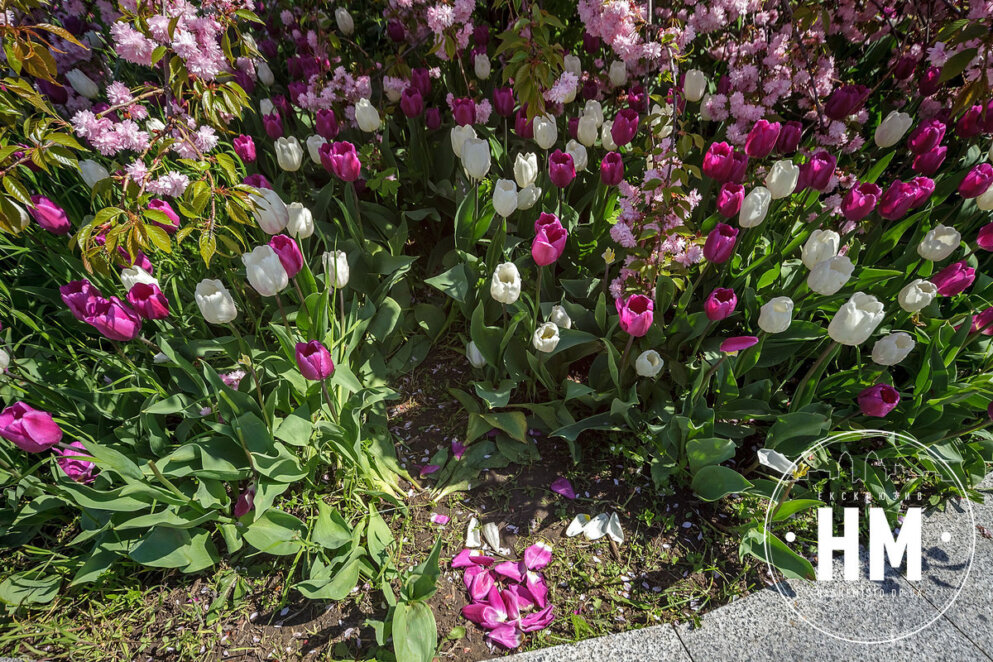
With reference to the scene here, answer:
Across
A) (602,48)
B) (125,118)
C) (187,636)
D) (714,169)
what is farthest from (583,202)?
(187,636)

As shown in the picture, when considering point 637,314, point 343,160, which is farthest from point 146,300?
point 637,314

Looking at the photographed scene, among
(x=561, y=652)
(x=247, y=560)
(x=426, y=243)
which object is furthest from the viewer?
(x=426, y=243)

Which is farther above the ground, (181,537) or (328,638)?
(181,537)

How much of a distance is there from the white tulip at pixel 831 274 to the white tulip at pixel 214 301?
1.63 meters

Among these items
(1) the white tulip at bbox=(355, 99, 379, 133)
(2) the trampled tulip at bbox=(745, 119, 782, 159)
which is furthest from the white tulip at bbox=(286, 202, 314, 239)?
(2) the trampled tulip at bbox=(745, 119, 782, 159)

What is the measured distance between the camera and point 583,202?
97.1 inches

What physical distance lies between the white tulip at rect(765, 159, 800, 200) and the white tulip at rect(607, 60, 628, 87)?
2.64 feet

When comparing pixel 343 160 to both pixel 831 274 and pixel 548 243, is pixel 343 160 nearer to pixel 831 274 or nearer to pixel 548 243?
pixel 548 243

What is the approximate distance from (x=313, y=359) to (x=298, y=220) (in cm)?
55

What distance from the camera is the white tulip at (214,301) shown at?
150 centimetres

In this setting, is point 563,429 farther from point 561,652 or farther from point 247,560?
point 247,560

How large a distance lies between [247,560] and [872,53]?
3.64m

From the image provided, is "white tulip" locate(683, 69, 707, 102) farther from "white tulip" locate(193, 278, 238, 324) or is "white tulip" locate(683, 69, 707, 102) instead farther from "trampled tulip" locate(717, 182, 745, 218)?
"white tulip" locate(193, 278, 238, 324)

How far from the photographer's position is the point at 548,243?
170 centimetres
